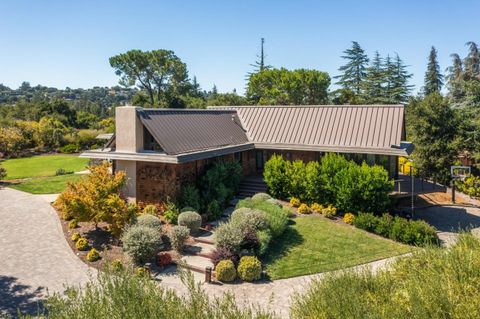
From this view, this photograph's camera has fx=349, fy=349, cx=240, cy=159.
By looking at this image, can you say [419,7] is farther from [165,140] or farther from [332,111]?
[165,140]

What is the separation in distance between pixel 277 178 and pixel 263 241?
676 centimetres

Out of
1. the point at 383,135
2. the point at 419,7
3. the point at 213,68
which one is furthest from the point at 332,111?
the point at 213,68

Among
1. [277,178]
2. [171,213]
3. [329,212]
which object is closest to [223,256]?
[171,213]

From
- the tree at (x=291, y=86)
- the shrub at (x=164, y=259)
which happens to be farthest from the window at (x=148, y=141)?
the tree at (x=291, y=86)

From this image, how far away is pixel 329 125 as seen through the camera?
22.8 metres

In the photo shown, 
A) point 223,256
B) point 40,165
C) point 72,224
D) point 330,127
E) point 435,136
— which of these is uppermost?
point 330,127

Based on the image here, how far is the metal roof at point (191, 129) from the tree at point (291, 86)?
2817 centimetres

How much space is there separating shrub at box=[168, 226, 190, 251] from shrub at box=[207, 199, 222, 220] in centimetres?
341

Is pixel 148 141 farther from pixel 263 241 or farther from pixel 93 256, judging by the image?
pixel 263 241

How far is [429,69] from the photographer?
201 ft

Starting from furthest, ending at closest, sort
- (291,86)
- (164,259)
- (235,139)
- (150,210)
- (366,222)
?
(291,86)
(235,139)
(150,210)
(366,222)
(164,259)

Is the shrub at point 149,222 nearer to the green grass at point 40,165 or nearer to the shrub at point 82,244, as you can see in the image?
the shrub at point 82,244

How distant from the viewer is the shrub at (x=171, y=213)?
17.4m

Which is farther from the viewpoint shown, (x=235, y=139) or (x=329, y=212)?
(x=235, y=139)
